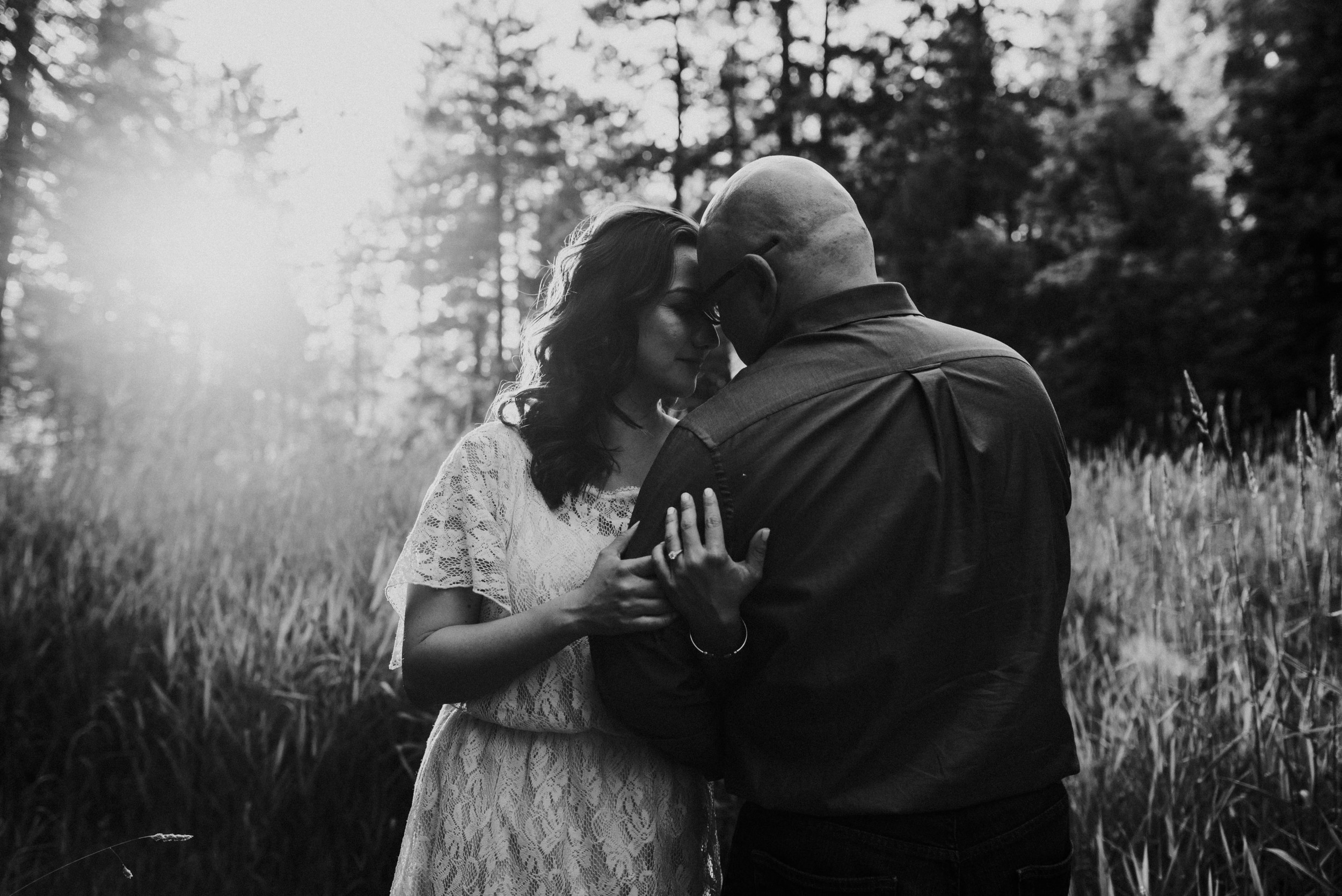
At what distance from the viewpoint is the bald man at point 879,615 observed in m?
1.40

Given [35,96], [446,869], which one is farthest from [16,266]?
[446,869]

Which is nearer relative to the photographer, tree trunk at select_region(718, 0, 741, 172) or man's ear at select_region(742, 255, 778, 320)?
man's ear at select_region(742, 255, 778, 320)

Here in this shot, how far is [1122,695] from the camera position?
3408 mm

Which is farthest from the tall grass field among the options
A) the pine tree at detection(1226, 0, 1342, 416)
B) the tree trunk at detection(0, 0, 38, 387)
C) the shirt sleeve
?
the pine tree at detection(1226, 0, 1342, 416)

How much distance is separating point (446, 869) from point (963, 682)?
3.68 ft

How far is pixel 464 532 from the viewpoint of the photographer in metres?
1.84

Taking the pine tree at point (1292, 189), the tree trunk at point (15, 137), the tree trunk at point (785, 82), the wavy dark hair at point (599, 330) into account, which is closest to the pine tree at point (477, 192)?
the tree trunk at point (785, 82)

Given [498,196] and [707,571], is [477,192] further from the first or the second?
[707,571]

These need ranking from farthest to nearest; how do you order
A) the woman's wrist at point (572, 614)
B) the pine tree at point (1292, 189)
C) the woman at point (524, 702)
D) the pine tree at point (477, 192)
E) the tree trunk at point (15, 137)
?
1. the pine tree at point (477, 192)
2. the pine tree at point (1292, 189)
3. the tree trunk at point (15, 137)
4. the woman at point (524, 702)
5. the woman's wrist at point (572, 614)

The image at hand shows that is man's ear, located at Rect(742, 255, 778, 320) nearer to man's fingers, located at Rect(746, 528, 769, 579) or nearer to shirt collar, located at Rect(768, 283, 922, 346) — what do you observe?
shirt collar, located at Rect(768, 283, 922, 346)

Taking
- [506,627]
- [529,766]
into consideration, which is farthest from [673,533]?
[529,766]

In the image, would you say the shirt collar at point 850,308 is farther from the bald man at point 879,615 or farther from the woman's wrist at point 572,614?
the woman's wrist at point 572,614

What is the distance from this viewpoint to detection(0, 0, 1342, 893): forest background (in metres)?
2.92

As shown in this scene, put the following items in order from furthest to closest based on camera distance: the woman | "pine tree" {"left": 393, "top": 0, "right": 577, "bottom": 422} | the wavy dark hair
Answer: "pine tree" {"left": 393, "top": 0, "right": 577, "bottom": 422} → the wavy dark hair → the woman
